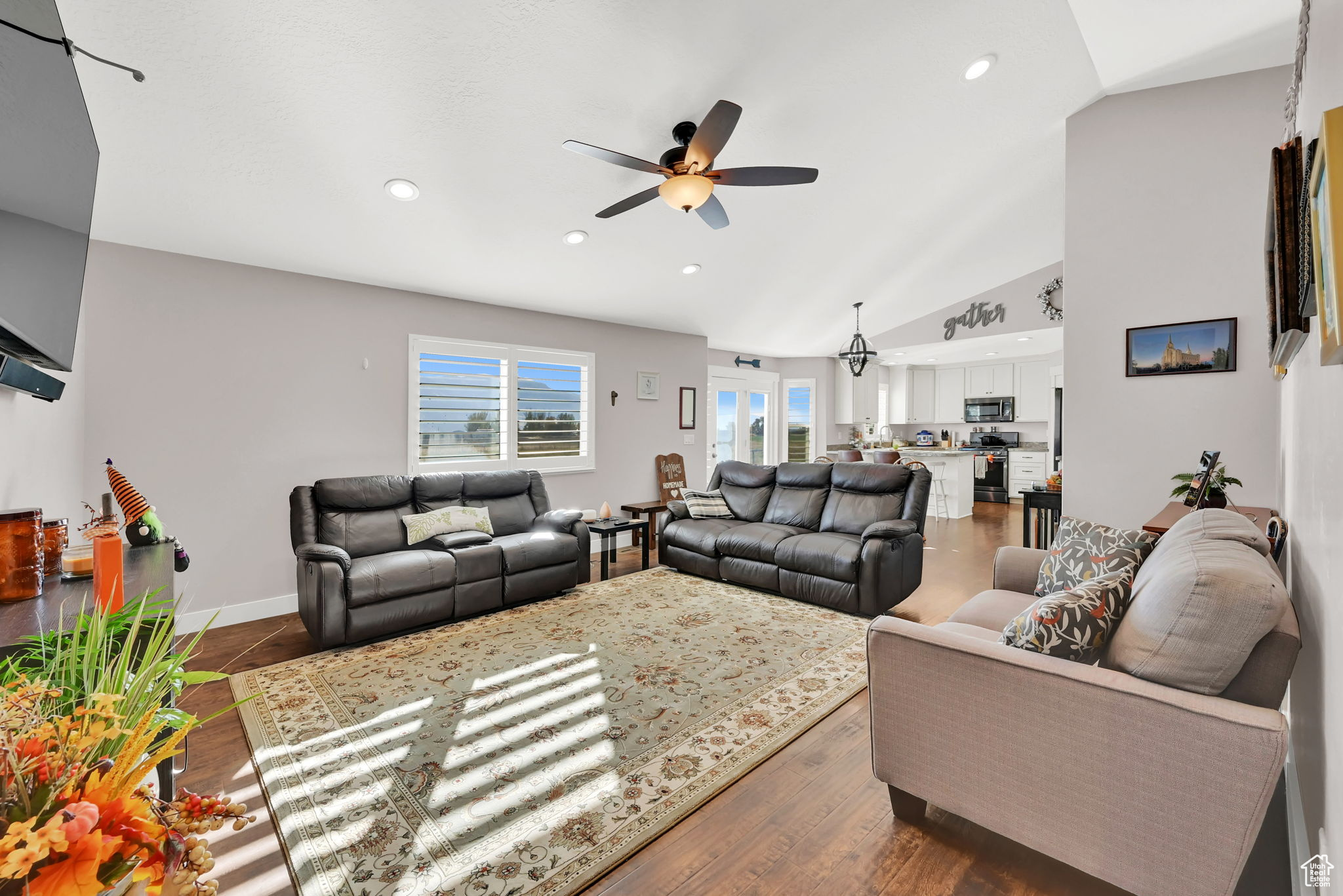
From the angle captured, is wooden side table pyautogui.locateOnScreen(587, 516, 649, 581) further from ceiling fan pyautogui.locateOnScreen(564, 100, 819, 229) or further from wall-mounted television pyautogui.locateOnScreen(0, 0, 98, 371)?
wall-mounted television pyautogui.locateOnScreen(0, 0, 98, 371)

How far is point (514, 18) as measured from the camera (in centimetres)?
230

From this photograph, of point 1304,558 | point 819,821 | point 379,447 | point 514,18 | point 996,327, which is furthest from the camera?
point 996,327

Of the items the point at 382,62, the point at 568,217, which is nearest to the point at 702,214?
the point at 568,217

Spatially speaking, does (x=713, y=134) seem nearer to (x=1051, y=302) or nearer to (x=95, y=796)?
(x=95, y=796)

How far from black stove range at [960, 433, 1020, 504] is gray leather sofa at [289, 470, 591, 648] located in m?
7.58

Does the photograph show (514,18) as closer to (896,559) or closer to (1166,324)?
(896,559)

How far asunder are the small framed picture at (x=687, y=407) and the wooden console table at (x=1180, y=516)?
4.51 meters

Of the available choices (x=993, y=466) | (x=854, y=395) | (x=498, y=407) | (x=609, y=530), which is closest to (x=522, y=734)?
(x=609, y=530)

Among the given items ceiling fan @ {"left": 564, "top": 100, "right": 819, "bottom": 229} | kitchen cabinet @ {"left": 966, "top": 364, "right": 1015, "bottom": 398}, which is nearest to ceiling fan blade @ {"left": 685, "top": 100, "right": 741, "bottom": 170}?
ceiling fan @ {"left": 564, "top": 100, "right": 819, "bottom": 229}

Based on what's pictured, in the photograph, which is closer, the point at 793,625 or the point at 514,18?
the point at 514,18

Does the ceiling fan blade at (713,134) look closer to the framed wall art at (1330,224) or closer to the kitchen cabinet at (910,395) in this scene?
the framed wall art at (1330,224)

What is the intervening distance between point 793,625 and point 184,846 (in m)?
3.38
